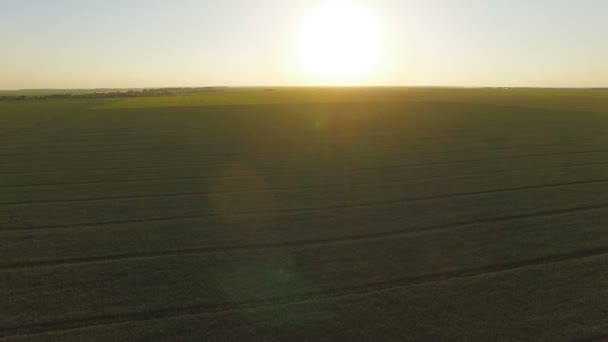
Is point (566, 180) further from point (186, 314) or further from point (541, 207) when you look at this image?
point (186, 314)

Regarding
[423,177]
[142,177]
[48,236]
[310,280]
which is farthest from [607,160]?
[48,236]

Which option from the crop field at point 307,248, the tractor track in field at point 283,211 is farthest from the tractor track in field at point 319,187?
the crop field at point 307,248

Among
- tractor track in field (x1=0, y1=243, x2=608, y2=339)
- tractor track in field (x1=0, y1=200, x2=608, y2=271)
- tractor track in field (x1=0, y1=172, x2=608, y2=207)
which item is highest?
tractor track in field (x1=0, y1=172, x2=608, y2=207)

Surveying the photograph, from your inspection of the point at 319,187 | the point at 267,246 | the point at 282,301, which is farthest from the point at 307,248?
the point at 319,187

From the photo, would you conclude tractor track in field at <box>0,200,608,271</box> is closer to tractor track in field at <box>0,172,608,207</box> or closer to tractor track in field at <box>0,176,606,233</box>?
tractor track in field at <box>0,176,606,233</box>

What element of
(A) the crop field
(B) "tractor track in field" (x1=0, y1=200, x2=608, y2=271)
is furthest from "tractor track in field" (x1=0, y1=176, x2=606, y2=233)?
(B) "tractor track in field" (x1=0, y1=200, x2=608, y2=271)

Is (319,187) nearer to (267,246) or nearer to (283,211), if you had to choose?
(283,211)
